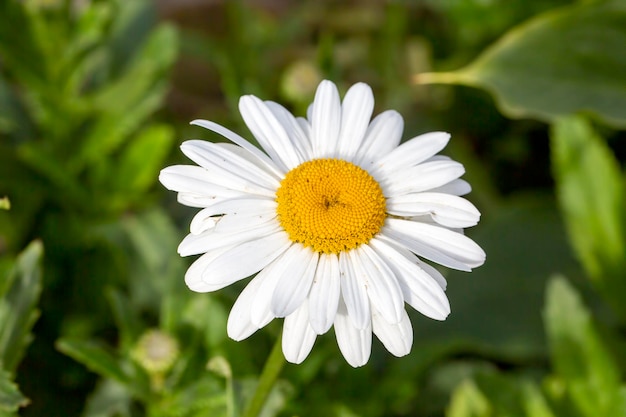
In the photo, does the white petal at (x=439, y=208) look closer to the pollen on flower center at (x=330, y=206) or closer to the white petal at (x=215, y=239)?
the pollen on flower center at (x=330, y=206)

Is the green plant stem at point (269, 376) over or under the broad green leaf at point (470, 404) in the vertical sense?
over

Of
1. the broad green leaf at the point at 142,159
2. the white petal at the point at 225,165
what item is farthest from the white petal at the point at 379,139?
the broad green leaf at the point at 142,159

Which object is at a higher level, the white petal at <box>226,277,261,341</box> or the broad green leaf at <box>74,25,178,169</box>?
the broad green leaf at <box>74,25,178,169</box>

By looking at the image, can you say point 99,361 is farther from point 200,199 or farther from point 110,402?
point 200,199

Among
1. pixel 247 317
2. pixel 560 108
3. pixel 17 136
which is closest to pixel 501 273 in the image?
pixel 560 108

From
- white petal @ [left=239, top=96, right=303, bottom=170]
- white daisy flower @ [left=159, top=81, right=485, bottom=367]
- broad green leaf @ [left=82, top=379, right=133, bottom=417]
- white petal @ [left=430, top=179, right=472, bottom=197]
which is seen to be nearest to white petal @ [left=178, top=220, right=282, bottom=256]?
white daisy flower @ [left=159, top=81, right=485, bottom=367]

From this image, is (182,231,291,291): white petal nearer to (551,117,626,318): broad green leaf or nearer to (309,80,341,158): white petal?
(309,80,341,158): white petal
